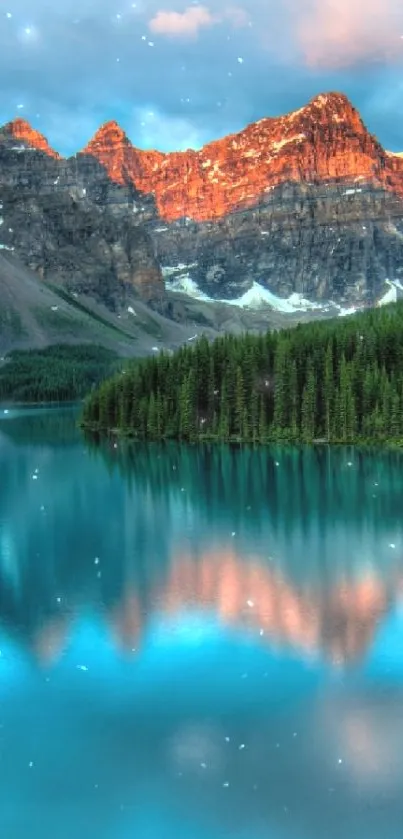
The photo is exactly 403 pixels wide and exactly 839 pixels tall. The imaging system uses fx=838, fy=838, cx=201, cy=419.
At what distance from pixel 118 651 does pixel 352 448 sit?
233 feet

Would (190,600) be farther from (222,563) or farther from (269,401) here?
(269,401)

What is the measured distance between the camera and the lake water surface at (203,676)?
16328mm

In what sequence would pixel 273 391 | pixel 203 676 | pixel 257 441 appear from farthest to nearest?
pixel 273 391, pixel 257 441, pixel 203 676

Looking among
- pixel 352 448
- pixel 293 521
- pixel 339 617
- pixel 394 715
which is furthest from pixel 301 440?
pixel 394 715

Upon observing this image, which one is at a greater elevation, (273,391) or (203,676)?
(273,391)

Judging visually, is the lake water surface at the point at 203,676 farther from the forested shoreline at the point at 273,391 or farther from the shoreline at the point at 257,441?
the forested shoreline at the point at 273,391

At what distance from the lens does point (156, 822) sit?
15.9 metres

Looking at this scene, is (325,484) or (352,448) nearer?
(325,484)

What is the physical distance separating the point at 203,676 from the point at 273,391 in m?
89.0

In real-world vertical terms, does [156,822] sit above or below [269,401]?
below

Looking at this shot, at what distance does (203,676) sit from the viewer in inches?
897

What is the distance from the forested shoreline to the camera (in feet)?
333

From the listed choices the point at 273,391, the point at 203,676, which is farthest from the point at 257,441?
the point at 203,676

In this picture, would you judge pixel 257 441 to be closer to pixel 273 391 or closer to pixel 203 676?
pixel 273 391
